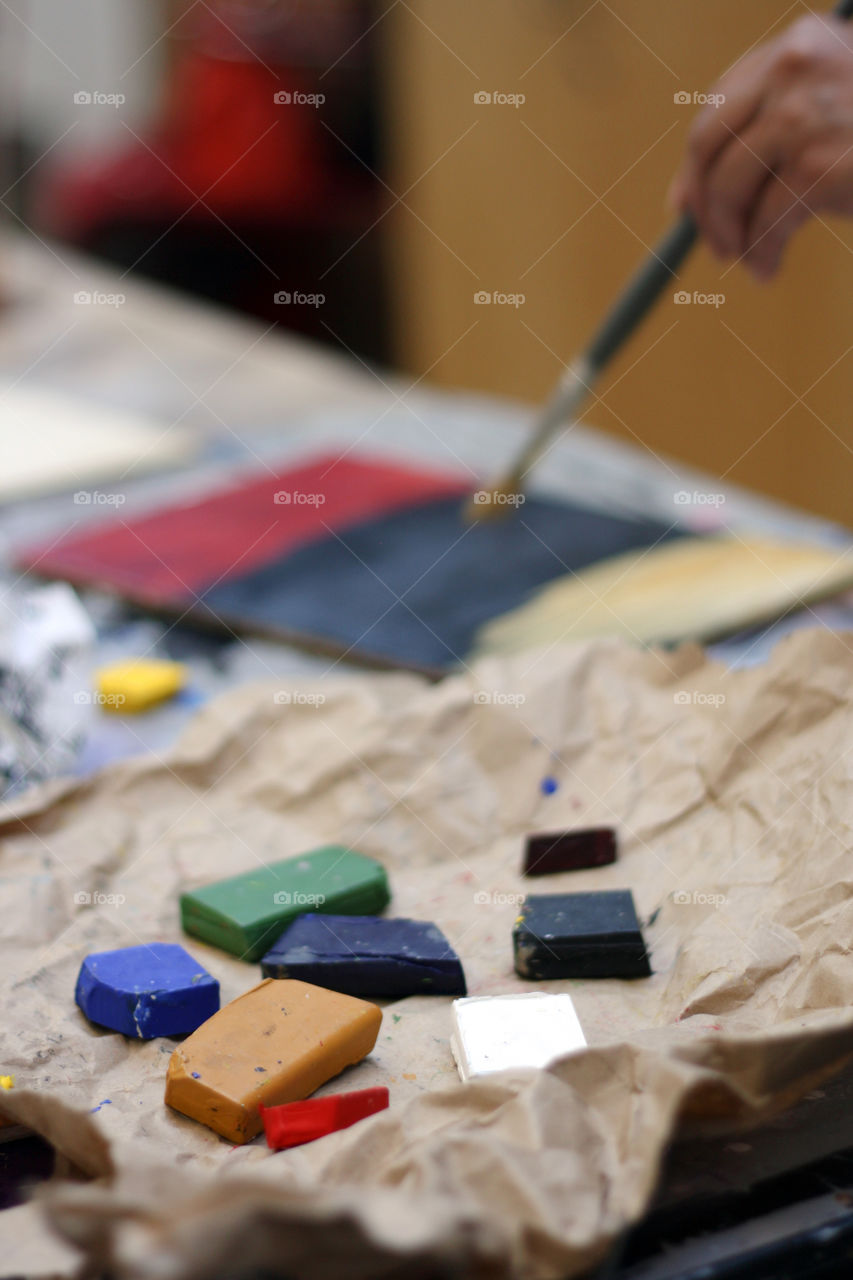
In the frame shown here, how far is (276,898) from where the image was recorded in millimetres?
879

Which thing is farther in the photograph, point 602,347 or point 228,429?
point 228,429

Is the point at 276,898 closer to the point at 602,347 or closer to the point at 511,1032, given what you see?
the point at 511,1032

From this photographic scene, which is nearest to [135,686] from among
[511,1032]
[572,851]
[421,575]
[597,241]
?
[421,575]

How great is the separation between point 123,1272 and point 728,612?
1.02m

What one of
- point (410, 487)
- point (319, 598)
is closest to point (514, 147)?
point (410, 487)

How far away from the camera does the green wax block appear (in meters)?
0.86

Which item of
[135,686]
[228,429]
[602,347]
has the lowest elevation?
[228,429]

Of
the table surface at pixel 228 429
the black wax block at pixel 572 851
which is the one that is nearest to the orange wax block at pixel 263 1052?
the black wax block at pixel 572 851

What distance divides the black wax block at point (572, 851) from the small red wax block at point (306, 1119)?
30cm

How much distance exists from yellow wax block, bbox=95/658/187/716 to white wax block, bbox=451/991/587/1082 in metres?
0.60

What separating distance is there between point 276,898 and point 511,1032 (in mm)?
225

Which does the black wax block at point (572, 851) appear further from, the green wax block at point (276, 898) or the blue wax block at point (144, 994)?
the blue wax block at point (144, 994)

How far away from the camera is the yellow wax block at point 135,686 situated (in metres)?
1.25

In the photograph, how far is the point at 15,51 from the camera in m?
5.50
